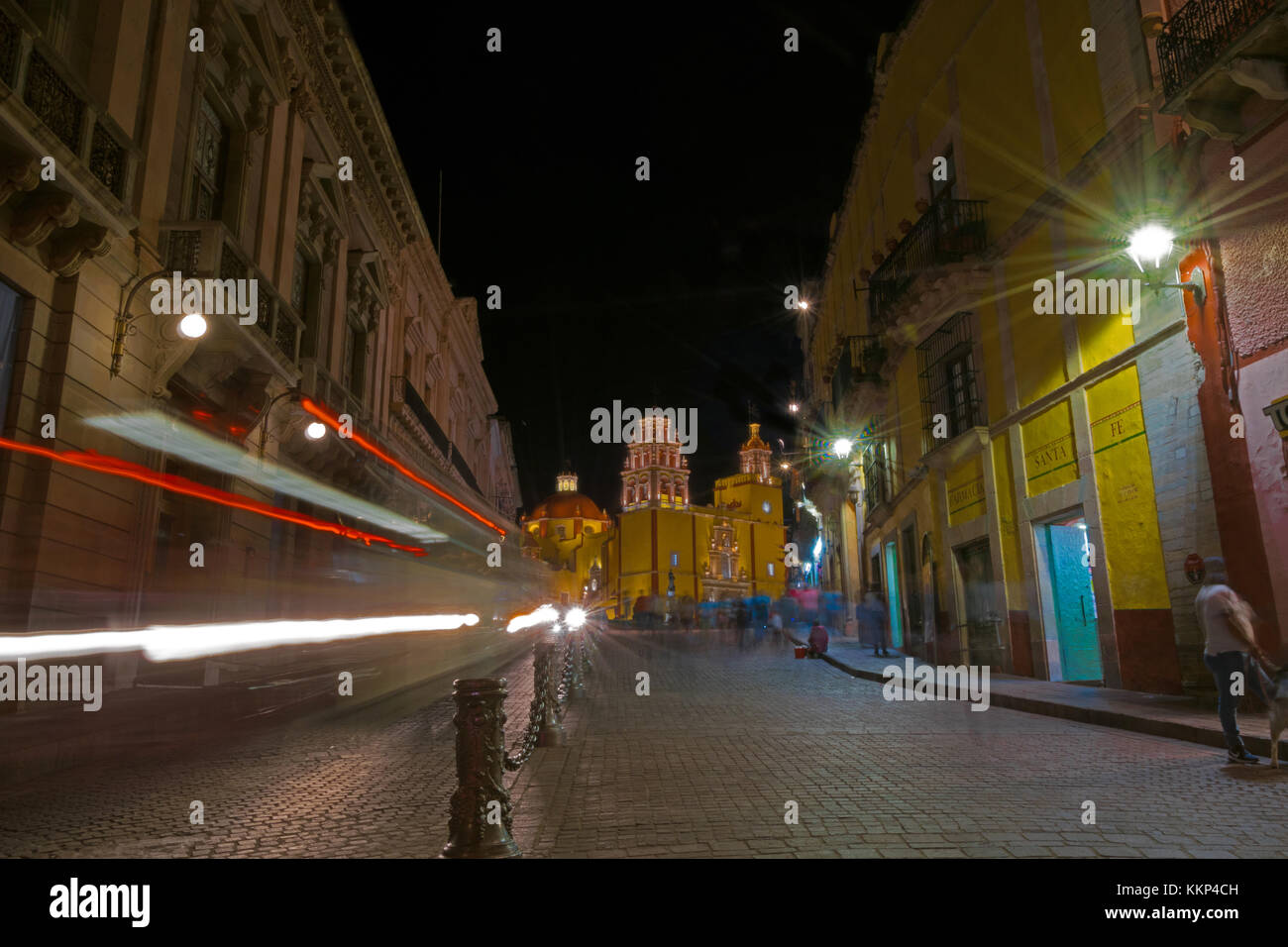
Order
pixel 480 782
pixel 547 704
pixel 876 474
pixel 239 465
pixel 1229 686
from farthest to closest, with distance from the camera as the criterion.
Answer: pixel 876 474, pixel 239 465, pixel 547 704, pixel 1229 686, pixel 480 782

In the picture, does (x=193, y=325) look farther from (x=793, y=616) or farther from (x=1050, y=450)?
(x=793, y=616)

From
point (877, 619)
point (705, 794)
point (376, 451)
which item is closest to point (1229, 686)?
point (705, 794)

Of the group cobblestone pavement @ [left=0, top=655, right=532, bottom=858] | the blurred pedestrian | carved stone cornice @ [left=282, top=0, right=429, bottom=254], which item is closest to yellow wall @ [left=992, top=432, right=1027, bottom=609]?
the blurred pedestrian

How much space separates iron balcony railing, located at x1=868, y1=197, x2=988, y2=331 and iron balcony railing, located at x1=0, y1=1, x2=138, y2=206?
1239 centimetres

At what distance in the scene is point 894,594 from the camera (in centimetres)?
2203

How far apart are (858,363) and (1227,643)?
52.9 ft

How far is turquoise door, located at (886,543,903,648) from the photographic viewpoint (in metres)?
21.3

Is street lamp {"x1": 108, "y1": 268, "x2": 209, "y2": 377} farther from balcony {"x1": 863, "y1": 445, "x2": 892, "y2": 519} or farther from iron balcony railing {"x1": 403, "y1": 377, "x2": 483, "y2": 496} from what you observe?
balcony {"x1": 863, "y1": 445, "x2": 892, "y2": 519}

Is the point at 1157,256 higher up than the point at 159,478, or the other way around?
the point at 1157,256
